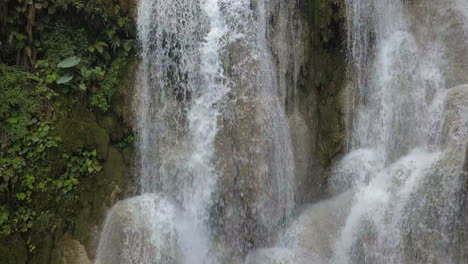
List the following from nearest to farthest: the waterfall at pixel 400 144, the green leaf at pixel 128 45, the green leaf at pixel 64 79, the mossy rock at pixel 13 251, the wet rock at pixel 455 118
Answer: the waterfall at pixel 400 144 → the wet rock at pixel 455 118 → the mossy rock at pixel 13 251 → the green leaf at pixel 64 79 → the green leaf at pixel 128 45

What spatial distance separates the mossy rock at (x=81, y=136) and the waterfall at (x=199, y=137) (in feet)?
2.38

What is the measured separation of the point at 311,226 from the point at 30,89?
583 cm

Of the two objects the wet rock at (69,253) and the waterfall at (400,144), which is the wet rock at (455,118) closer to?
the waterfall at (400,144)

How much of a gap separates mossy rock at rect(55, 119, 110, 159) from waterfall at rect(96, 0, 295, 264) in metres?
0.73

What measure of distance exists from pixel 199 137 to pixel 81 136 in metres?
2.21

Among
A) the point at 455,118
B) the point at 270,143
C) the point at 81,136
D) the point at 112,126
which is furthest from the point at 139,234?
the point at 455,118

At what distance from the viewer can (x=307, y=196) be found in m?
9.86

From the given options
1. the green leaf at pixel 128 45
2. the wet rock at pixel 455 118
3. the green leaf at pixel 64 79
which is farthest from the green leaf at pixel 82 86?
the wet rock at pixel 455 118

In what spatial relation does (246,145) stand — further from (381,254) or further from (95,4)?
(95,4)

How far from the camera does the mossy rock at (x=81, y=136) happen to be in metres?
8.77

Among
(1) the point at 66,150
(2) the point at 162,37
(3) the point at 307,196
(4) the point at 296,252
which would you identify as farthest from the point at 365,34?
(1) the point at 66,150

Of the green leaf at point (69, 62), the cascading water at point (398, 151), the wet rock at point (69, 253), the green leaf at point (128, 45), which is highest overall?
the green leaf at point (128, 45)

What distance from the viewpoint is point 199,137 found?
9023 mm

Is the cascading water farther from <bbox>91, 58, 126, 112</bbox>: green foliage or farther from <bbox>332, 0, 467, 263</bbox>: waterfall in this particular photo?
<bbox>91, 58, 126, 112</bbox>: green foliage
